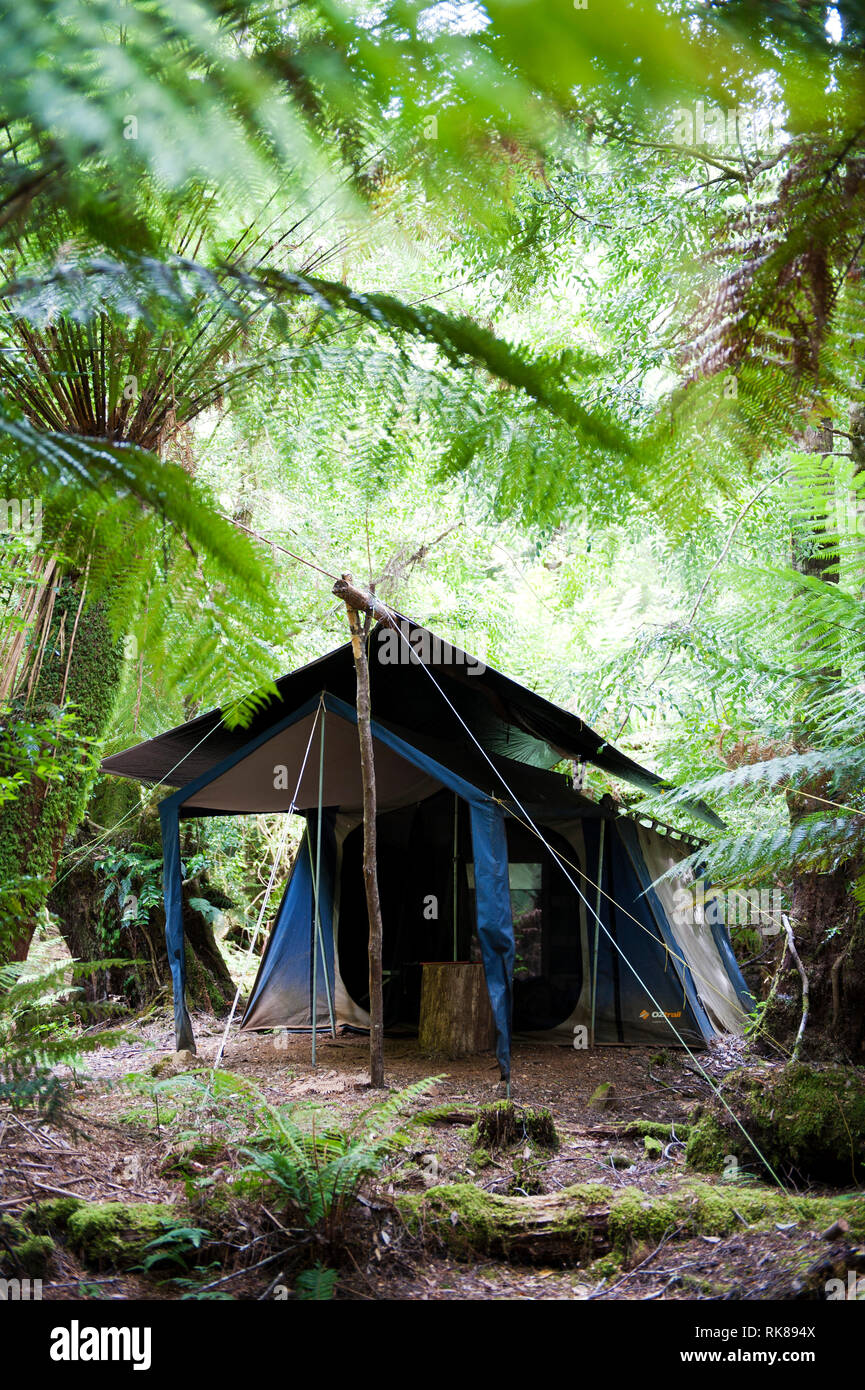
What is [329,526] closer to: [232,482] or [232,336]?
[232,482]

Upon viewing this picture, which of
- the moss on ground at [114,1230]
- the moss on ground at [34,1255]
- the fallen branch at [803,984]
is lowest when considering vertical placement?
the moss on ground at [114,1230]

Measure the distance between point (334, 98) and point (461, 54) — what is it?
134mm

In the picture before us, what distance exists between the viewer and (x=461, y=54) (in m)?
0.45

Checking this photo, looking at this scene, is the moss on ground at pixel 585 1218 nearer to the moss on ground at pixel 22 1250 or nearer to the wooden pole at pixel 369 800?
the moss on ground at pixel 22 1250

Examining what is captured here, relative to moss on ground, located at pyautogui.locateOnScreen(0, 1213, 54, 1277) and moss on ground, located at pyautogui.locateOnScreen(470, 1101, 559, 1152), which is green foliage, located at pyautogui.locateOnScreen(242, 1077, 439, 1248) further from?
moss on ground, located at pyautogui.locateOnScreen(470, 1101, 559, 1152)

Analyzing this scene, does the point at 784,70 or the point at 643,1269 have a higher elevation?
the point at 784,70

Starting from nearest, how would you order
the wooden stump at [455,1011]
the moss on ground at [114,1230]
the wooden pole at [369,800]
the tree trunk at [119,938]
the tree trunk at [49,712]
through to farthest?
the moss on ground at [114,1230], the tree trunk at [49,712], the wooden pole at [369,800], the wooden stump at [455,1011], the tree trunk at [119,938]

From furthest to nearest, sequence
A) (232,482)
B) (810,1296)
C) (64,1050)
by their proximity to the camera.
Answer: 1. (232,482)
2. (64,1050)
3. (810,1296)

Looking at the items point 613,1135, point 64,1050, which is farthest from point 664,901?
point 64,1050

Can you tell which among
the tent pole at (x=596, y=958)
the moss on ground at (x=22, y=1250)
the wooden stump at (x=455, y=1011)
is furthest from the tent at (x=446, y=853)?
the moss on ground at (x=22, y=1250)

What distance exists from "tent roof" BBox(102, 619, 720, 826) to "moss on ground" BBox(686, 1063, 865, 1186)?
6.78ft

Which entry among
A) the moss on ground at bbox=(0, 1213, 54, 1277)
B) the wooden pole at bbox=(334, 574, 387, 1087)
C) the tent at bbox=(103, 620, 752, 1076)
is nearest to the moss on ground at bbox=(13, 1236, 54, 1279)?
the moss on ground at bbox=(0, 1213, 54, 1277)

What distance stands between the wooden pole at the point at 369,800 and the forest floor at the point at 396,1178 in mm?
238

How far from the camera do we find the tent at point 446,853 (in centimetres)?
485
